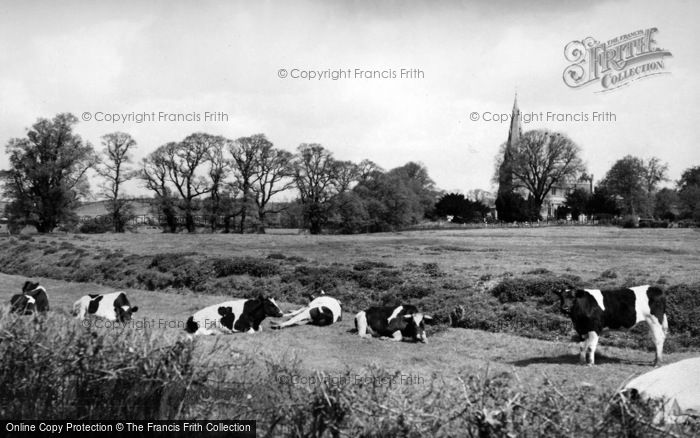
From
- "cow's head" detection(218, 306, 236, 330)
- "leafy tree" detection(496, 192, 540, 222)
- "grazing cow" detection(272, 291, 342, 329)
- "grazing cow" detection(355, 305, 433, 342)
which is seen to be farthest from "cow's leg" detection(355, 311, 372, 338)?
"leafy tree" detection(496, 192, 540, 222)

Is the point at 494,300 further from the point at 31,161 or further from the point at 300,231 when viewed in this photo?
the point at 31,161

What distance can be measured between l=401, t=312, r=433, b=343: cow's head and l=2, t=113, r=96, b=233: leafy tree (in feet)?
151

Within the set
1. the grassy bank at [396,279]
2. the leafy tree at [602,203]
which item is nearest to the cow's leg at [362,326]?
the grassy bank at [396,279]

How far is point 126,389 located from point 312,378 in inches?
67.2

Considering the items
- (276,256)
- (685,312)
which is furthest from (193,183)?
(685,312)

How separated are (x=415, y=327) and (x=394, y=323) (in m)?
0.57

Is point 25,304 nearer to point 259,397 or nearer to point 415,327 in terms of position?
point 415,327

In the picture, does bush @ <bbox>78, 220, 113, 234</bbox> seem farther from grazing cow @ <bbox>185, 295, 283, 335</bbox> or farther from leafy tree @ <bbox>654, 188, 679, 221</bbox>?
leafy tree @ <bbox>654, 188, 679, 221</bbox>

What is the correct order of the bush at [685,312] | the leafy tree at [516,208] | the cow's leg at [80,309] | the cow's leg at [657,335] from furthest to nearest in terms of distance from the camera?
1. the leafy tree at [516,208]
2. the cow's leg at [80,309]
3. the bush at [685,312]
4. the cow's leg at [657,335]

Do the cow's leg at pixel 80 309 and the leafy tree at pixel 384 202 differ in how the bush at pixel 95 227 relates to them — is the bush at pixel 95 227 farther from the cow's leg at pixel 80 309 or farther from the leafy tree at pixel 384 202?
the cow's leg at pixel 80 309

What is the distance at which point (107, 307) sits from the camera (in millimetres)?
15664

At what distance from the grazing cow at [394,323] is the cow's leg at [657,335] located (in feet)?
16.1

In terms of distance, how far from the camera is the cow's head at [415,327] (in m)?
13.3

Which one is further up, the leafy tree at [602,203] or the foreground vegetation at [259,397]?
the leafy tree at [602,203]
